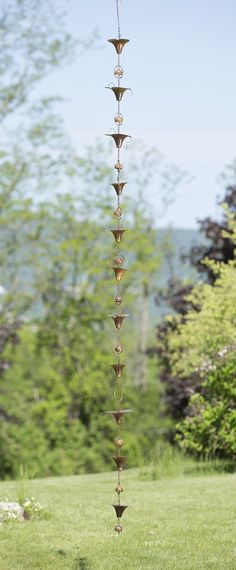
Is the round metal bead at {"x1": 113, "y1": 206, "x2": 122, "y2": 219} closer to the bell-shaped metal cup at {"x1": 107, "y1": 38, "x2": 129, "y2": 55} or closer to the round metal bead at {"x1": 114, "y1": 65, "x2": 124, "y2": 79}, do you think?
the round metal bead at {"x1": 114, "y1": 65, "x2": 124, "y2": 79}

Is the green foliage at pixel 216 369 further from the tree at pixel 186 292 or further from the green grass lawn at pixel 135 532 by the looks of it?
the tree at pixel 186 292

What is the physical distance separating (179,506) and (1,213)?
1647 centimetres

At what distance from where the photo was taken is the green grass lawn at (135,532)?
7.92 meters

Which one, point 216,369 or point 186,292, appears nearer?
point 216,369

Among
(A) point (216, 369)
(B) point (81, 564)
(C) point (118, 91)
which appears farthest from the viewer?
(A) point (216, 369)

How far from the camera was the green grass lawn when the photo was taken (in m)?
7.92

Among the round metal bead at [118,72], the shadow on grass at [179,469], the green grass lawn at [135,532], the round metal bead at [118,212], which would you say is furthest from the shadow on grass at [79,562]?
the shadow on grass at [179,469]

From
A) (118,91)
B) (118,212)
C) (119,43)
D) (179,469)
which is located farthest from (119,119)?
(179,469)

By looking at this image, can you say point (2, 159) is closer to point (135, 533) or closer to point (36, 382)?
point (36, 382)

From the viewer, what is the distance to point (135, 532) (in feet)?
29.8

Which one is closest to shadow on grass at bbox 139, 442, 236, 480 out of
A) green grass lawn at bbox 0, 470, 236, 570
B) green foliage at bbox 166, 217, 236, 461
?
green foliage at bbox 166, 217, 236, 461

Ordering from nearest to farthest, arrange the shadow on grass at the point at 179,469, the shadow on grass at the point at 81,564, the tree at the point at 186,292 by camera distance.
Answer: the shadow on grass at the point at 81,564 → the shadow on grass at the point at 179,469 → the tree at the point at 186,292

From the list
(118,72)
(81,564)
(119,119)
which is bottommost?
(81,564)

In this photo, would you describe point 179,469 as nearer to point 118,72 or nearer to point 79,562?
point 79,562
